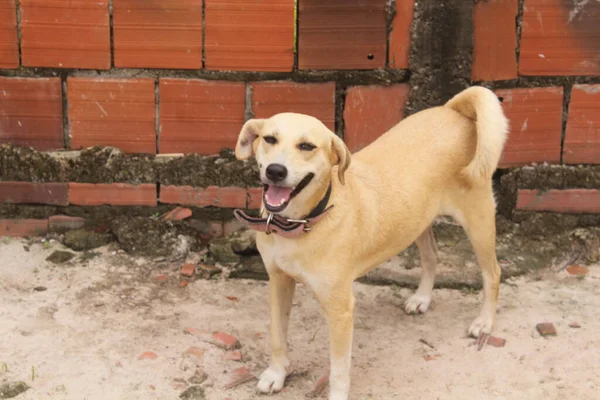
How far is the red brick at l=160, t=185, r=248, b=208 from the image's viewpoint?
398 centimetres

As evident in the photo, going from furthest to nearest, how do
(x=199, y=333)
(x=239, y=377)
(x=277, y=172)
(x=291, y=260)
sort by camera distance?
(x=199, y=333) → (x=239, y=377) → (x=291, y=260) → (x=277, y=172)

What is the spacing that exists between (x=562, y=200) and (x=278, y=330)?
1.86 m

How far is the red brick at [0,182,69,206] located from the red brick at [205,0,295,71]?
99cm

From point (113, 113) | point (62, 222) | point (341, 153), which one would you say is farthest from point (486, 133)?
point (62, 222)

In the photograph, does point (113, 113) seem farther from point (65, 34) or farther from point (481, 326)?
point (481, 326)

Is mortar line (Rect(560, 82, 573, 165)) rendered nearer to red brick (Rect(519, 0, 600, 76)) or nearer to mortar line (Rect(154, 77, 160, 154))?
red brick (Rect(519, 0, 600, 76))

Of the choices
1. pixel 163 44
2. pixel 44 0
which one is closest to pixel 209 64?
pixel 163 44

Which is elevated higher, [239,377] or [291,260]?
[291,260]

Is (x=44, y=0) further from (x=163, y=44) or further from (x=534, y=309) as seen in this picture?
(x=534, y=309)

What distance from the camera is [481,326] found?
3428 mm

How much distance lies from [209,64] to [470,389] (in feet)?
6.45

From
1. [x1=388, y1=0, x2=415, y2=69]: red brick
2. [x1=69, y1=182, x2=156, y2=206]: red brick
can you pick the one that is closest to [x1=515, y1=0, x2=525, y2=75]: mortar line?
[x1=388, y1=0, x2=415, y2=69]: red brick

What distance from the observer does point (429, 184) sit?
3172 mm

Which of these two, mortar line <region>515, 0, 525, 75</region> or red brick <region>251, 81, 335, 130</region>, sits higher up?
mortar line <region>515, 0, 525, 75</region>
